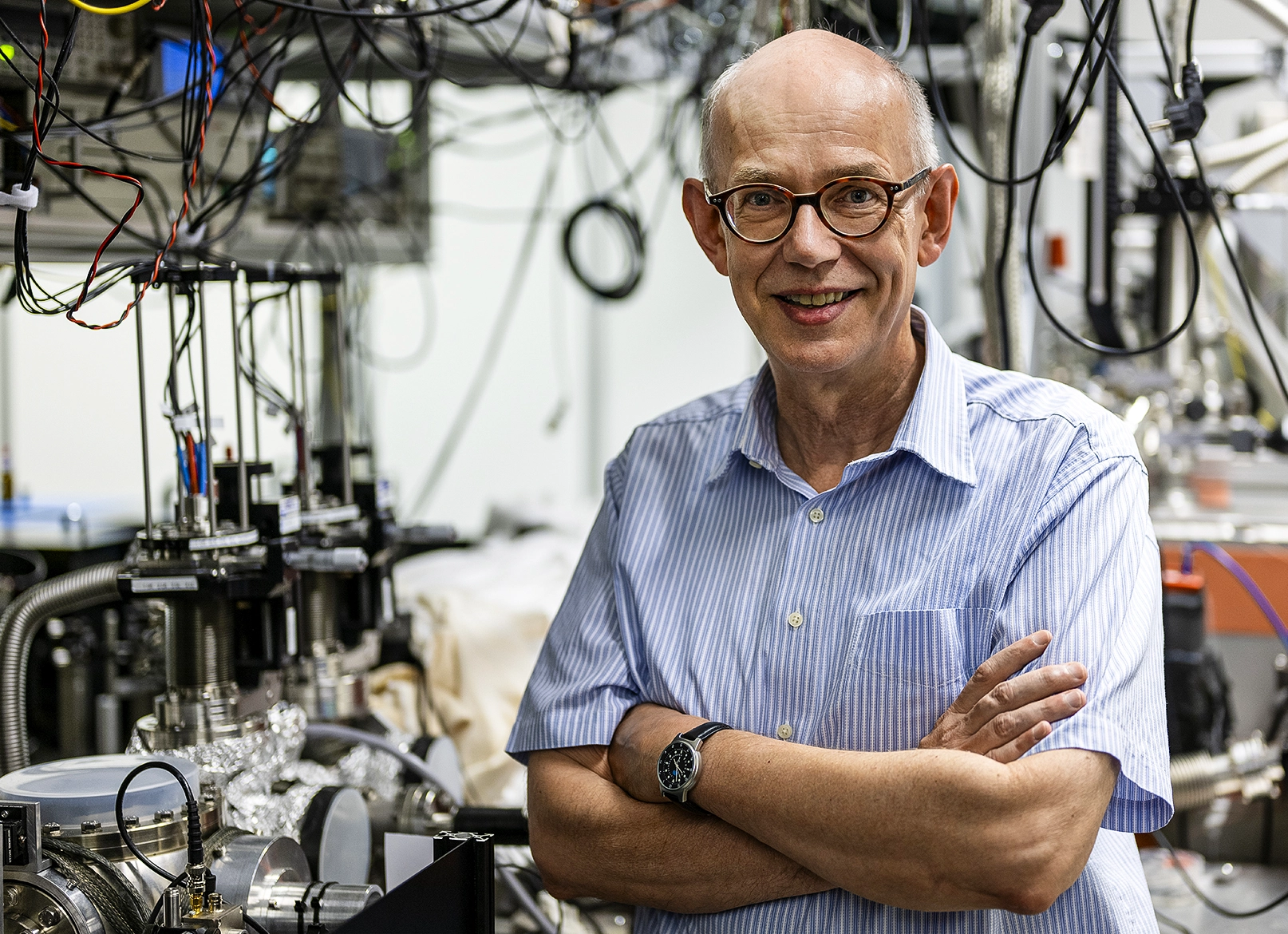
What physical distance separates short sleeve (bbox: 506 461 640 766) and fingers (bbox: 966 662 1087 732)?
0.41 metres

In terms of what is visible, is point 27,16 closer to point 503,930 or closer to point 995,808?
point 503,930

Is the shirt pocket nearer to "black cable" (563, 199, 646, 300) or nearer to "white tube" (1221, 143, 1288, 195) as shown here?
"black cable" (563, 199, 646, 300)

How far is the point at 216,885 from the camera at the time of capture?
120 cm

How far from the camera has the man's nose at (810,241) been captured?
1.25 meters

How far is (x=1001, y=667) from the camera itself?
1148 millimetres

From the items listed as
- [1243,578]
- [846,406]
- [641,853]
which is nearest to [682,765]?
[641,853]

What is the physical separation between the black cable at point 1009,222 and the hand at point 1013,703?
60cm

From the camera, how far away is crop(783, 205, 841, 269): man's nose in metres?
1.25

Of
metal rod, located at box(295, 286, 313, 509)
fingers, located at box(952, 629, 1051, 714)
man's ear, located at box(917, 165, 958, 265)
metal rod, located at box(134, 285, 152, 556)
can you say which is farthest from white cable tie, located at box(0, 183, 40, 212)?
fingers, located at box(952, 629, 1051, 714)

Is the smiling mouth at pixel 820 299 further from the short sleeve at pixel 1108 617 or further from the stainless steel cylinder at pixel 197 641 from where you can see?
the stainless steel cylinder at pixel 197 641

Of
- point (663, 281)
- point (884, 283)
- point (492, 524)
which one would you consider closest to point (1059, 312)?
point (492, 524)

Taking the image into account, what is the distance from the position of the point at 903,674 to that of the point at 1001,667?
4.8 inches

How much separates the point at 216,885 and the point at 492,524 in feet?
8.48

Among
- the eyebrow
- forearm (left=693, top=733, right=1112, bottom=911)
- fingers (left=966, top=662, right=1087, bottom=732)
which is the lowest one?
forearm (left=693, top=733, right=1112, bottom=911)
